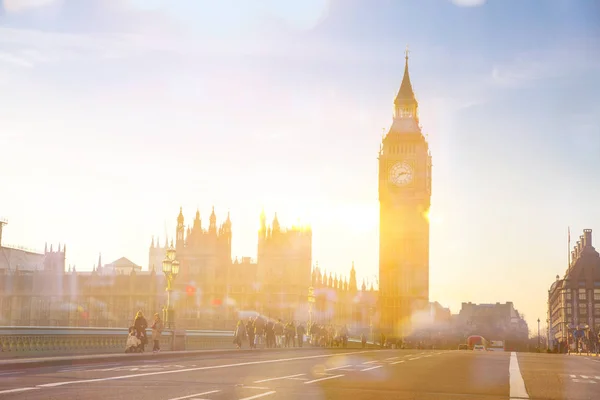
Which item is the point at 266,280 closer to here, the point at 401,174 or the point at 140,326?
the point at 401,174

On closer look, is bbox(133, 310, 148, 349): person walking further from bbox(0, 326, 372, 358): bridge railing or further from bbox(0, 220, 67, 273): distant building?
bbox(0, 220, 67, 273): distant building

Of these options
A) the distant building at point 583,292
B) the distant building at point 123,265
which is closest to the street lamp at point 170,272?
the distant building at point 123,265

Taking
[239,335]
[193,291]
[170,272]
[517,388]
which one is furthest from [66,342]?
[193,291]

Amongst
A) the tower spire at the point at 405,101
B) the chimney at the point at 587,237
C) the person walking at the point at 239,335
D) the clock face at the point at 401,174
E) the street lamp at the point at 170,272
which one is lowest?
the person walking at the point at 239,335

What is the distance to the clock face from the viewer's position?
13512 centimetres

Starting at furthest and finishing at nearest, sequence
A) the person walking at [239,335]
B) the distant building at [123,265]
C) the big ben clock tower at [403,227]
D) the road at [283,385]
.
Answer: the distant building at [123,265], the big ben clock tower at [403,227], the person walking at [239,335], the road at [283,385]

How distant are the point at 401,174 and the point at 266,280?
31931 mm

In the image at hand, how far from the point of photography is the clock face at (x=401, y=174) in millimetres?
135125

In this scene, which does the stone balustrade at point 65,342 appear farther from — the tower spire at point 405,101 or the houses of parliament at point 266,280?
the tower spire at point 405,101

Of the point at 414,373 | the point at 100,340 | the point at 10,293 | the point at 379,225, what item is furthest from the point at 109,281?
the point at 414,373

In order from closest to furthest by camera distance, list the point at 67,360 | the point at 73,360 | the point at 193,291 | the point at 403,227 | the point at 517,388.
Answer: the point at 517,388 < the point at 67,360 < the point at 73,360 < the point at 193,291 < the point at 403,227

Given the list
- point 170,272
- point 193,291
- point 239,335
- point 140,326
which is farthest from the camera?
point 193,291

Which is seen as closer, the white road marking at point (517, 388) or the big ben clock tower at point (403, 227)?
the white road marking at point (517, 388)

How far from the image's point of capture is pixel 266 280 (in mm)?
120562
